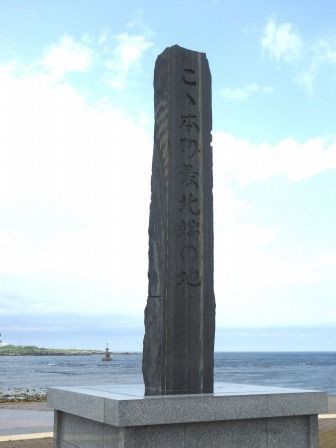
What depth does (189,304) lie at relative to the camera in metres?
6.86

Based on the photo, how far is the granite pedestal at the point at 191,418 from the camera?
17.9 feet

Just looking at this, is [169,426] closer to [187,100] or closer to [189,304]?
[189,304]

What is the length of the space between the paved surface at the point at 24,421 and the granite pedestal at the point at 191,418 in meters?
7.66

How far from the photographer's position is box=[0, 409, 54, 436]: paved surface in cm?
1372

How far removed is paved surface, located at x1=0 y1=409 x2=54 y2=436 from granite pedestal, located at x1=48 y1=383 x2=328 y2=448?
766 cm

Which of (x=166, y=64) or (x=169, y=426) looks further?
(x=166, y=64)

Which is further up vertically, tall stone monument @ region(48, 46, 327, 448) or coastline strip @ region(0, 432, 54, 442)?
tall stone monument @ region(48, 46, 327, 448)

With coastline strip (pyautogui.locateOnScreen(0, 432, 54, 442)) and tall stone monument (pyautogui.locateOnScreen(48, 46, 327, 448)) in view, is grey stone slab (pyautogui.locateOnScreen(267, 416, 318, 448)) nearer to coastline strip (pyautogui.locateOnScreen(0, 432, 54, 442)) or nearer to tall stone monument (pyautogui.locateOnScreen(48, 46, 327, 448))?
tall stone monument (pyautogui.locateOnScreen(48, 46, 327, 448))

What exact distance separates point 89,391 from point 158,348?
0.85 metres

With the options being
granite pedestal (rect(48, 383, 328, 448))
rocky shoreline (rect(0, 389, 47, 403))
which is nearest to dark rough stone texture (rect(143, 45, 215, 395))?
granite pedestal (rect(48, 383, 328, 448))

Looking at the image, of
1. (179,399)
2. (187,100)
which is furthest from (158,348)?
(187,100)

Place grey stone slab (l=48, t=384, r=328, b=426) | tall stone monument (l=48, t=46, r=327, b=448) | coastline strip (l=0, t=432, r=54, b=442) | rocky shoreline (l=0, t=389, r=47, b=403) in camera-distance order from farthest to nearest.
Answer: rocky shoreline (l=0, t=389, r=47, b=403)
coastline strip (l=0, t=432, r=54, b=442)
tall stone monument (l=48, t=46, r=327, b=448)
grey stone slab (l=48, t=384, r=328, b=426)

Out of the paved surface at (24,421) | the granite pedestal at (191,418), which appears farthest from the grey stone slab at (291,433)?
the paved surface at (24,421)

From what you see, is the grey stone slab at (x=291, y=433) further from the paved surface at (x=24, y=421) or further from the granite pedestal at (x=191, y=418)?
the paved surface at (x=24, y=421)
